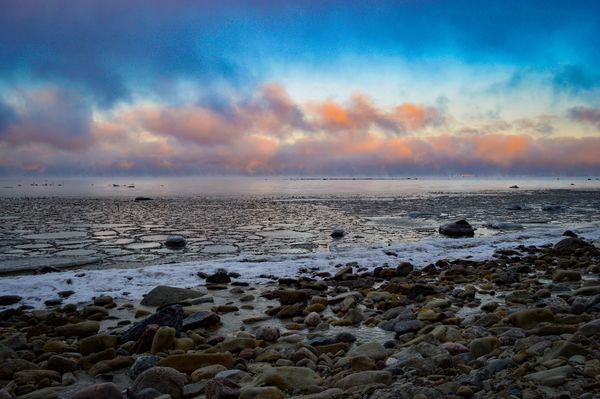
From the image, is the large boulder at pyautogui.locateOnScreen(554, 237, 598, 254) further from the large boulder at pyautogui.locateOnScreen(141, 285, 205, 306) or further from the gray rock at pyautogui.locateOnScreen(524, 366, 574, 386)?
the large boulder at pyautogui.locateOnScreen(141, 285, 205, 306)

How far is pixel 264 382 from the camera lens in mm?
3896

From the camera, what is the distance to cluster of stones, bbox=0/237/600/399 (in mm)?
3581

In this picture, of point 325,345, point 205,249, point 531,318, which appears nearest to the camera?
point 325,345

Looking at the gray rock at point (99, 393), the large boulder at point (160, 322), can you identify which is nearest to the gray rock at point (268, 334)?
the large boulder at point (160, 322)

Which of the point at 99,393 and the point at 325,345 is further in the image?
the point at 325,345

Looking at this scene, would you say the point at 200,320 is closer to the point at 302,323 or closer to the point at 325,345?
the point at 302,323

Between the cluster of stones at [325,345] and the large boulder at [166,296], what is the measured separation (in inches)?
1.1

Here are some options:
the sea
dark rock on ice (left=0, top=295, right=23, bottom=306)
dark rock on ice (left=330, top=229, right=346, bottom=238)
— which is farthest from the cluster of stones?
dark rock on ice (left=330, top=229, right=346, bottom=238)

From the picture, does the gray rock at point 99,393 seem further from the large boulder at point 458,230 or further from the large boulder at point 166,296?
the large boulder at point 458,230

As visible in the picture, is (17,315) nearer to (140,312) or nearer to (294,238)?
(140,312)

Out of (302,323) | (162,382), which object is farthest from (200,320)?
(162,382)

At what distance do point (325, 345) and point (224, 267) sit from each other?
6344mm

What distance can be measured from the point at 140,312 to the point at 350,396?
4.81 meters

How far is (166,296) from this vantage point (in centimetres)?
788
